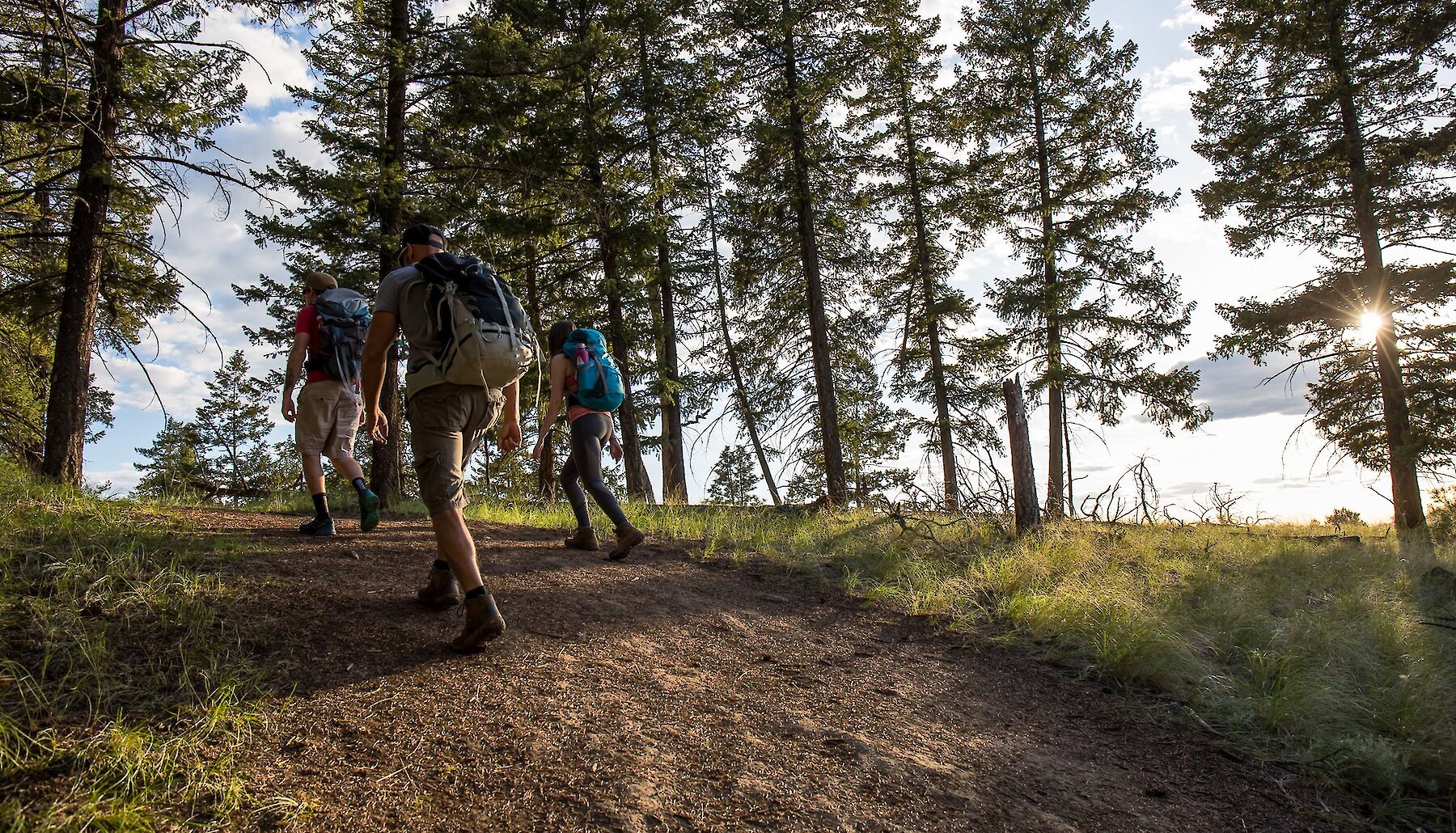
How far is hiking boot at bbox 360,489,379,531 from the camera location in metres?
6.46

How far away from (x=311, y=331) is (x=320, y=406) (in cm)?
67

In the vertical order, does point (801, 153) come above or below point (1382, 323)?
above

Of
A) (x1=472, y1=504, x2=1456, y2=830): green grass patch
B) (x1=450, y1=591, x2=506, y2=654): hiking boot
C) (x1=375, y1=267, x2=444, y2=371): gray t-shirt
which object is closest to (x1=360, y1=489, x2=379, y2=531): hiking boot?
(x1=472, y1=504, x2=1456, y2=830): green grass patch

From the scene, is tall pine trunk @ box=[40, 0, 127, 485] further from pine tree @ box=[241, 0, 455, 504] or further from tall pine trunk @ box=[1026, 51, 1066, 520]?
tall pine trunk @ box=[1026, 51, 1066, 520]

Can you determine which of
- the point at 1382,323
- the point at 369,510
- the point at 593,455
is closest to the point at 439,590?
the point at 593,455

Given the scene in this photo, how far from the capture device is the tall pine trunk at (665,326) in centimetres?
1395

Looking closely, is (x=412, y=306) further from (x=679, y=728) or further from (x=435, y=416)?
(x=679, y=728)

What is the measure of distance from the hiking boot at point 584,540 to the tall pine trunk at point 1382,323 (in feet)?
48.1

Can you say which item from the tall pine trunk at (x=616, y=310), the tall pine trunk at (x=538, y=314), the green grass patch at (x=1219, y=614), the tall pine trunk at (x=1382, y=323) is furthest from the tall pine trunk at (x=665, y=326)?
the tall pine trunk at (x=1382, y=323)

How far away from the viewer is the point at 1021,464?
330 inches

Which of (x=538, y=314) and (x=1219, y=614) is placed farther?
(x=538, y=314)

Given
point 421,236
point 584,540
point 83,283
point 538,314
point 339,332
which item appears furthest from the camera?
point 538,314

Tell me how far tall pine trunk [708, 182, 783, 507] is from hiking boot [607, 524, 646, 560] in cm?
1053

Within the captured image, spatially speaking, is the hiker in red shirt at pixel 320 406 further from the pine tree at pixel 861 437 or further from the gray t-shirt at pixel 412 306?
the pine tree at pixel 861 437
